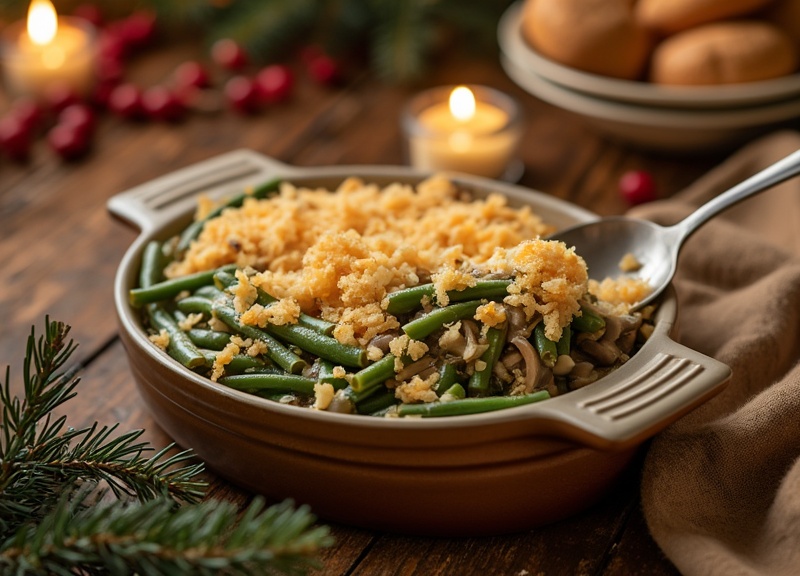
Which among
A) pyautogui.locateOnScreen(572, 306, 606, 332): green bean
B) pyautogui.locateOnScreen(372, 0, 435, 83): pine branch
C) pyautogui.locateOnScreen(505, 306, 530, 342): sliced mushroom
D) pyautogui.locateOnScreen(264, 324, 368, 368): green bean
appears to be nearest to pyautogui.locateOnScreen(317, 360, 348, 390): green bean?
pyautogui.locateOnScreen(264, 324, 368, 368): green bean

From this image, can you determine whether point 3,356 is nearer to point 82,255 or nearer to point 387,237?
point 82,255

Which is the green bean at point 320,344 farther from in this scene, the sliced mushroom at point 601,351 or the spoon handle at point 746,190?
the spoon handle at point 746,190

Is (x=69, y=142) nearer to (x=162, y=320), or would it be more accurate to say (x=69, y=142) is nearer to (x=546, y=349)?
(x=162, y=320)

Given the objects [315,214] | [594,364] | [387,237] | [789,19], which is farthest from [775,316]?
[789,19]

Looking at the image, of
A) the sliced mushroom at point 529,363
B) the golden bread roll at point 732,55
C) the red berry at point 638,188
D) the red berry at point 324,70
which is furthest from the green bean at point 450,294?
the red berry at point 324,70

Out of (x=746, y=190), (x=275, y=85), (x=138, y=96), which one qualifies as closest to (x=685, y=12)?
(x=746, y=190)
